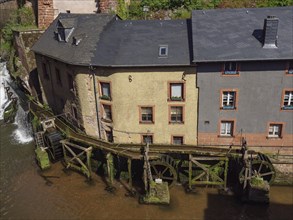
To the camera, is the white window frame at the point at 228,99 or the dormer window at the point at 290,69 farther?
the white window frame at the point at 228,99

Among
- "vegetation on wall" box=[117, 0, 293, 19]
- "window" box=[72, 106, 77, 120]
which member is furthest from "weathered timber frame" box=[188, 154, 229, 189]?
"vegetation on wall" box=[117, 0, 293, 19]

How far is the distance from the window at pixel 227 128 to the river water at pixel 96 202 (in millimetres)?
4344

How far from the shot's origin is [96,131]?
89.0 ft

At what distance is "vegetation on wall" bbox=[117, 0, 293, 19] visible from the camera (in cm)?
3772

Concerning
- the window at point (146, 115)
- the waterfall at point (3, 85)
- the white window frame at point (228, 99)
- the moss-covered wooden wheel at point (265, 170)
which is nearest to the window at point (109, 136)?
the window at point (146, 115)

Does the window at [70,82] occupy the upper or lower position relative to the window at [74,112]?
upper

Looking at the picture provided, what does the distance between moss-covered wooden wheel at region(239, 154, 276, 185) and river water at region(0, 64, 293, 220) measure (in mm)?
1279

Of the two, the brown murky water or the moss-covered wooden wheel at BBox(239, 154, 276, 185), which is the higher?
the moss-covered wooden wheel at BBox(239, 154, 276, 185)

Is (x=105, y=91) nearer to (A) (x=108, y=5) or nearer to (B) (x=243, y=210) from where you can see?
(B) (x=243, y=210)

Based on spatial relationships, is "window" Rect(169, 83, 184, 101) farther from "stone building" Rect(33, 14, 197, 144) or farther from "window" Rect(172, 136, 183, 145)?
"window" Rect(172, 136, 183, 145)

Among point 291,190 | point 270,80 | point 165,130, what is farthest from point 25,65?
point 291,190

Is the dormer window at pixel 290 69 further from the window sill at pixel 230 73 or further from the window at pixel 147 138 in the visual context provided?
the window at pixel 147 138

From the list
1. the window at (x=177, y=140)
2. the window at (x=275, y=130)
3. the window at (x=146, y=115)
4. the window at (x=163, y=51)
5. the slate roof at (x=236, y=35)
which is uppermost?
the slate roof at (x=236, y=35)

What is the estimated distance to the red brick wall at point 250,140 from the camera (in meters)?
24.2
